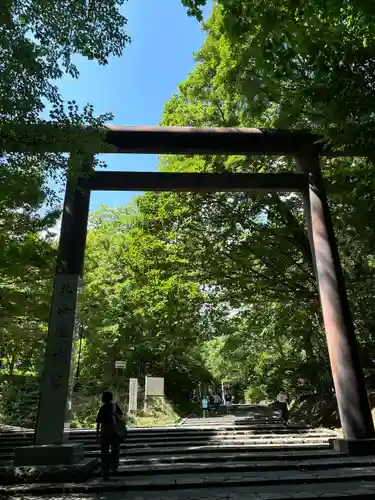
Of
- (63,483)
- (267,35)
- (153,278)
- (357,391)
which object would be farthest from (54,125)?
(153,278)

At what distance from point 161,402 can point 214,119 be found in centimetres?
1315

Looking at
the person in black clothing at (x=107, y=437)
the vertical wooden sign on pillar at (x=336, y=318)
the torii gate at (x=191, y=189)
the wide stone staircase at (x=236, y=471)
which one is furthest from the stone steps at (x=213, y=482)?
the vertical wooden sign on pillar at (x=336, y=318)

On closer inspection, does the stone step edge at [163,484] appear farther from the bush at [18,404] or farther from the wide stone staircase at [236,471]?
the bush at [18,404]

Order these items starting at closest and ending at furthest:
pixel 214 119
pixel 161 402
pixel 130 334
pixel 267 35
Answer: pixel 267 35 → pixel 214 119 → pixel 161 402 → pixel 130 334

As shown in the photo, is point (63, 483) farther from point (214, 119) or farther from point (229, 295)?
point (214, 119)

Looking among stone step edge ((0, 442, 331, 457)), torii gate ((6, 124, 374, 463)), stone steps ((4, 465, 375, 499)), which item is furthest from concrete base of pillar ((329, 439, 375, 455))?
stone steps ((4, 465, 375, 499))

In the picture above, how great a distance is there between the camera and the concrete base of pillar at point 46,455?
5.79 m

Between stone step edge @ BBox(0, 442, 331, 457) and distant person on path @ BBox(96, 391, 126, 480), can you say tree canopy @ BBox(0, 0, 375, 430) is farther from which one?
stone step edge @ BBox(0, 442, 331, 457)

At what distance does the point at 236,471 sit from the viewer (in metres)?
5.83

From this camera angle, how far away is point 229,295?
1246 centimetres

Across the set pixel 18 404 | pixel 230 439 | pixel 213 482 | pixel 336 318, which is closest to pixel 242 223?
pixel 336 318

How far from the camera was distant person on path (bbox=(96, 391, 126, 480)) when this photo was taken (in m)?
5.38

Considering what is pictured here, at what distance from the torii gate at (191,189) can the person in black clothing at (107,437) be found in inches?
31.2

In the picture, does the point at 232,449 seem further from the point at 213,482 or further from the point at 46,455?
the point at 46,455
